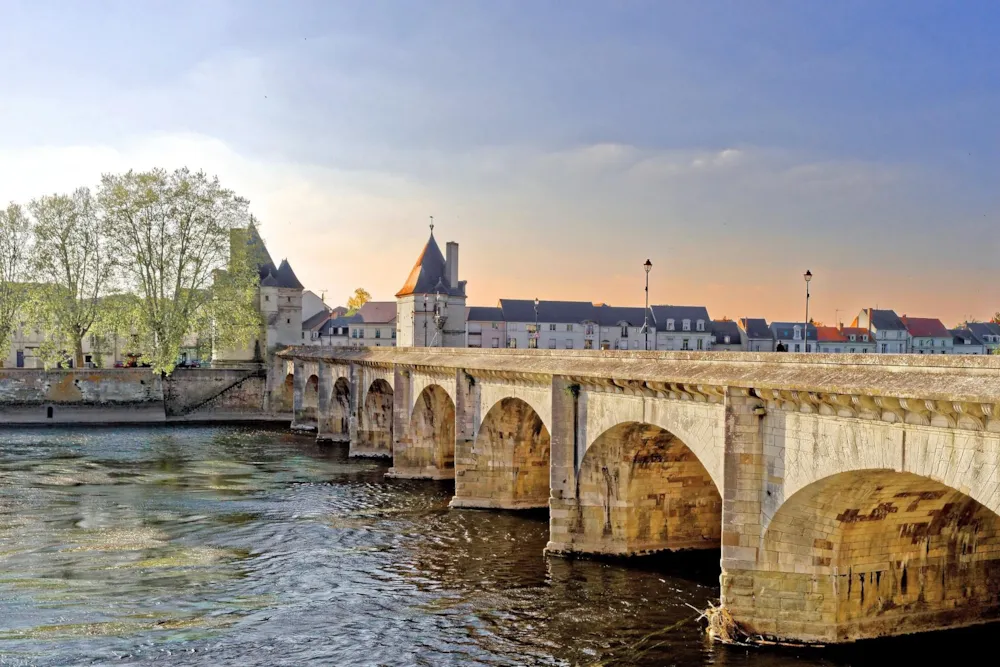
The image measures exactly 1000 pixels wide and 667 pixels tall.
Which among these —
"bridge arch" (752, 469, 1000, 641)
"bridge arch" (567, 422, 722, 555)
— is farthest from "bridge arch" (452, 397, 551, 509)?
"bridge arch" (752, 469, 1000, 641)

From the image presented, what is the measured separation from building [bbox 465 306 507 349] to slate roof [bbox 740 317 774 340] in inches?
1117

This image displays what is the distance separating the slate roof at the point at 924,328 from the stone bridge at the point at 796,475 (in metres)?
84.1

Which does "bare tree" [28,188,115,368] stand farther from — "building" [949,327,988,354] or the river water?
"building" [949,327,988,354]

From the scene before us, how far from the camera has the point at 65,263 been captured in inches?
2426

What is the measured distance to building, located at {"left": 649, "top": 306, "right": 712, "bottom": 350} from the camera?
94.7 metres

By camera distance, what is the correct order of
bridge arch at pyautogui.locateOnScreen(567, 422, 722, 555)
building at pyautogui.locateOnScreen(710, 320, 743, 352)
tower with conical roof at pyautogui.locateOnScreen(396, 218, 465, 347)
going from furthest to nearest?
building at pyautogui.locateOnScreen(710, 320, 743, 352) < tower with conical roof at pyautogui.locateOnScreen(396, 218, 465, 347) < bridge arch at pyautogui.locateOnScreen(567, 422, 722, 555)

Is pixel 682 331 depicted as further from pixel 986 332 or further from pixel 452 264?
pixel 986 332

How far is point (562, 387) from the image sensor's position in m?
24.6

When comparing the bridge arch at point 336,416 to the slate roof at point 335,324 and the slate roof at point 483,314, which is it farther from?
the slate roof at point 335,324

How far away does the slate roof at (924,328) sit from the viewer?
324 ft

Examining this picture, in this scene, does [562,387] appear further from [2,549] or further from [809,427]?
[2,549]

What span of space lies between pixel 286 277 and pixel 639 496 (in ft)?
197

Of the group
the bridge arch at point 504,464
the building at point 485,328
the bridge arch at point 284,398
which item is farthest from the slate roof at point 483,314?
the bridge arch at point 504,464

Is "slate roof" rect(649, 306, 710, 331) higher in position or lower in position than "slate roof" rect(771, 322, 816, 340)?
higher
